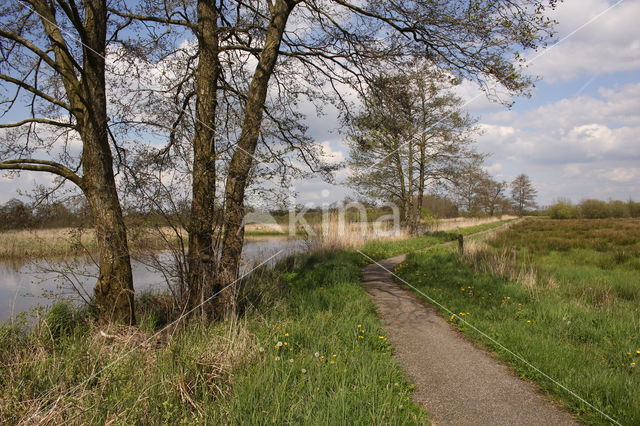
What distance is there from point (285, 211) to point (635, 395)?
423cm

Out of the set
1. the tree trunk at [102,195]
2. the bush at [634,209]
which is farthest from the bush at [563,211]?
the tree trunk at [102,195]

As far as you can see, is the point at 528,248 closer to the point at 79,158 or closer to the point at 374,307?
the point at 374,307

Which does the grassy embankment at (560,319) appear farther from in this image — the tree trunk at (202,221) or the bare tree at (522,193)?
the bare tree at (522,193)

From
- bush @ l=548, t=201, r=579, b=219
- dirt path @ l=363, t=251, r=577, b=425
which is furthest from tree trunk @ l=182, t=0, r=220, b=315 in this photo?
bush @ l=548, t=201, r=579, b=219

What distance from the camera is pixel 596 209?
37.0 metres

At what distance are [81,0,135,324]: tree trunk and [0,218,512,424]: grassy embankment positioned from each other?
42 centimetres

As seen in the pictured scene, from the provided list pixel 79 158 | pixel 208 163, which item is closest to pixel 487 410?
pixel 208 163

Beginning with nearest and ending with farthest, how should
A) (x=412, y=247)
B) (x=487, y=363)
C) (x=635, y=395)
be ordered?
(x=635, y=395), (x=487, y=363), (x=412, y=247)

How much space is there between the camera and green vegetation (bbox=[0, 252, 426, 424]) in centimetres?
303

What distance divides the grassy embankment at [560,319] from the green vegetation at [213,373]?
5.22 feet

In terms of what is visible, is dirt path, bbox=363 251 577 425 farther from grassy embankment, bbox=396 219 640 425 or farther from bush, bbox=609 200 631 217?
bush, bbox=609 200 631 217

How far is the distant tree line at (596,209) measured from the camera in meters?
33.4

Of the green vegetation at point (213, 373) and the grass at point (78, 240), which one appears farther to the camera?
the grass at point (78, 240)

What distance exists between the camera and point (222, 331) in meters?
4.43
